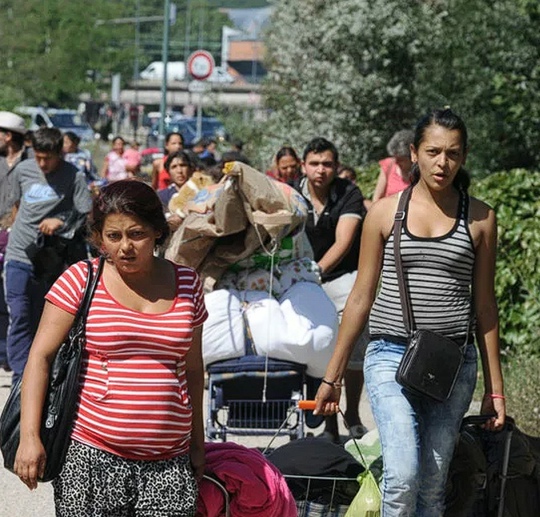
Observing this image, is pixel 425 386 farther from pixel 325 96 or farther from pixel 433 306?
pixel 325 96

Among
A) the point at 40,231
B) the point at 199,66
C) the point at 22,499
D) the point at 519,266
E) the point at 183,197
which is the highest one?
the point at 183,197

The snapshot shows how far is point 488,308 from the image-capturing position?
5.00 m

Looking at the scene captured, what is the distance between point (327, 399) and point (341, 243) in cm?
290

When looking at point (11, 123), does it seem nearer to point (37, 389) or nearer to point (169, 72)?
point (37, 389)

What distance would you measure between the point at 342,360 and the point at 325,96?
1738 cm

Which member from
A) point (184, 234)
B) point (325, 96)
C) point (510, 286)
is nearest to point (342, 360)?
point (184, 234)

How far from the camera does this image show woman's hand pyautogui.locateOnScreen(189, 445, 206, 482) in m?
4.43

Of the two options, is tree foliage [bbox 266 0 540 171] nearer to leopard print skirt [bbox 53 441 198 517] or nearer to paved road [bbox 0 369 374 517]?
paved road [bbox 0 369 374 517]

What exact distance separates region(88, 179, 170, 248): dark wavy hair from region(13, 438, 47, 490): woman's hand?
2.28 feet

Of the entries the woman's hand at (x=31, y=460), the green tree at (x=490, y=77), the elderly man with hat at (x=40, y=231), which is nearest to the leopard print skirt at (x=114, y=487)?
the woman's hand at (x=31, y=460)

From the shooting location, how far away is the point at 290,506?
4.71 m

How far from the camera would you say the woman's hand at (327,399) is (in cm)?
501

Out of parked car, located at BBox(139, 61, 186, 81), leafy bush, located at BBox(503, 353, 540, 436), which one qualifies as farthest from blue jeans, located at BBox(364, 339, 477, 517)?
parked car, located at BBox(139, 61, 186, 81)

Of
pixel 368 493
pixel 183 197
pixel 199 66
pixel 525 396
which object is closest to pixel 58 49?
pixel 199 66
